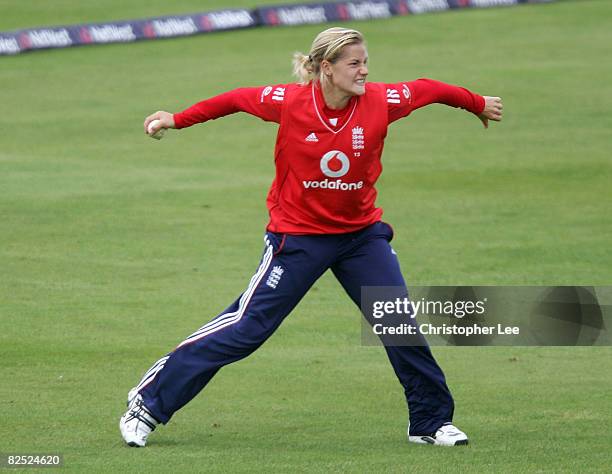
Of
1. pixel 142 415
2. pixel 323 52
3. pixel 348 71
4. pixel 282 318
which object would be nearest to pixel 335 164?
pixel 348 71

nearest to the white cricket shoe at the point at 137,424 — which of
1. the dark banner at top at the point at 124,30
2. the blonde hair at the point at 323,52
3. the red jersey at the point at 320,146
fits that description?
the red jersey at the point at 320,146

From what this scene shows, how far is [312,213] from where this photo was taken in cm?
760

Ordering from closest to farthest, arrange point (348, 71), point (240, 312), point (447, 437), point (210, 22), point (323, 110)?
point (348, 71) → point (323, 110) → point (240, 312) → point (447, 437) → point (210, 22)

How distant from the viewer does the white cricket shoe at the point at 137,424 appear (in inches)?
299

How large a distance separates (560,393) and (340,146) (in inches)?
105

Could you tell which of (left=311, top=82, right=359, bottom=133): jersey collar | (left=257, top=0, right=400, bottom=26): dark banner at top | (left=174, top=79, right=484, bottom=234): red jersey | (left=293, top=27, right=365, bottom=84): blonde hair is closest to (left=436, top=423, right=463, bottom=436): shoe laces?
(left=174, top=79, right=484, bottom=234): red jersey

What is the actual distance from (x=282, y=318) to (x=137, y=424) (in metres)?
0.98

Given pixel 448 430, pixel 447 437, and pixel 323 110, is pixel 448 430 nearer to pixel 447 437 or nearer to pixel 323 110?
pixel 447 437

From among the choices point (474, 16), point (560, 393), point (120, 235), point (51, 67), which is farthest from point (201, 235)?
point (474, 16)

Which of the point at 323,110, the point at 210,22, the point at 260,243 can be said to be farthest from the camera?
the point at 210,22

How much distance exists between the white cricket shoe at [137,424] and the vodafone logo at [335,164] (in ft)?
5.34

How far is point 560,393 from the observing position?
912 cm

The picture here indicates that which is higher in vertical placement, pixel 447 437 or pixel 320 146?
pixel 320 146

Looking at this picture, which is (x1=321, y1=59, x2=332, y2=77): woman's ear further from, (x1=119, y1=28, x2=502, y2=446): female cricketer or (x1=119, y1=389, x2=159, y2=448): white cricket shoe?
(x1=119, y1=389, x2=159, y2=448): white cricket shoe
